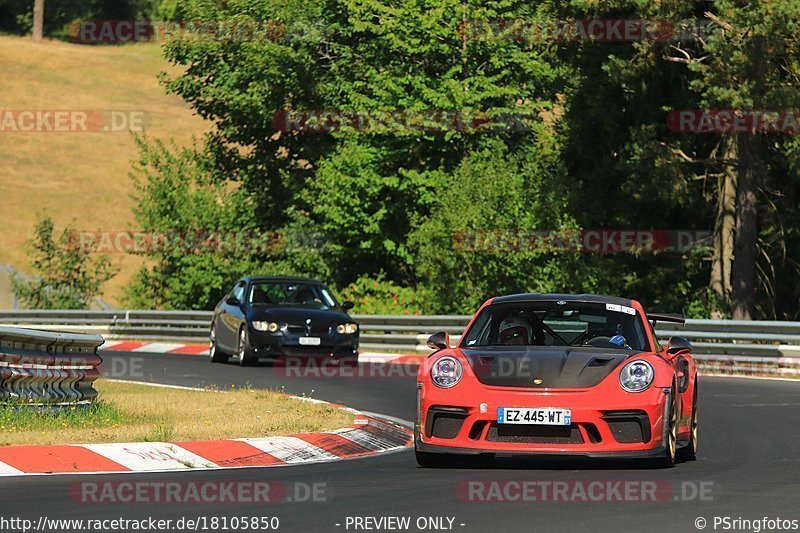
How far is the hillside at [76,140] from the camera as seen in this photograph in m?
83.9

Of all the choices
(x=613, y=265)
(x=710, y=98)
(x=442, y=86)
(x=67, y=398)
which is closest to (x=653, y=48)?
(x=710, y=98)

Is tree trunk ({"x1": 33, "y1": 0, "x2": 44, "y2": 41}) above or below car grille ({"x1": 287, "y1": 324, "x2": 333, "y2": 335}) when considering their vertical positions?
above

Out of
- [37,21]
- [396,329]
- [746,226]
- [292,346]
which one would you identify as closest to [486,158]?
[746,226]

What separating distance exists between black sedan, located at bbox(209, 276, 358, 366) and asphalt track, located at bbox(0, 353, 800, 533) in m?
10.8

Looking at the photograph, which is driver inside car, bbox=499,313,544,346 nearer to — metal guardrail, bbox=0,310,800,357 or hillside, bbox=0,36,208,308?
metal guardrail, bbox=0,310,800,357

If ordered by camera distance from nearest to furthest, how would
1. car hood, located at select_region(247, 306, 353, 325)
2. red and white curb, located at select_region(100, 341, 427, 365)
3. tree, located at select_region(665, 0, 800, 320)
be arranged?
car hood, located at select_region(247, 306, 353, 325)
red and white curb, located at select_region(100, 341, 427, 365)
tree, located at select_region(665, 0, 800, 320)

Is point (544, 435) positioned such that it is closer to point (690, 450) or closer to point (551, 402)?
point (551, 402)

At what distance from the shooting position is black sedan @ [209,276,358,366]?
26062 millimetres

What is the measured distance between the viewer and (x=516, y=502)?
9727 millimetres

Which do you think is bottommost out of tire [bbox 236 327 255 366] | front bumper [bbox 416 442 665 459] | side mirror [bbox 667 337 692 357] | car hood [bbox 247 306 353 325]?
tire [bbox 236 327 255 366]

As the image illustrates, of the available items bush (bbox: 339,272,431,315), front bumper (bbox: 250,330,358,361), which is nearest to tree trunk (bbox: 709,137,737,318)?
bush (bbox: 339,272,431,315)

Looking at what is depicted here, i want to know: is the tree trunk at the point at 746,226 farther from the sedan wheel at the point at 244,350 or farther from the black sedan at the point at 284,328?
the sedan wheel at the point at 244,350

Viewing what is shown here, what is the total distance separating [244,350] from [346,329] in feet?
5.62

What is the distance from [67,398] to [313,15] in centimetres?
3253
